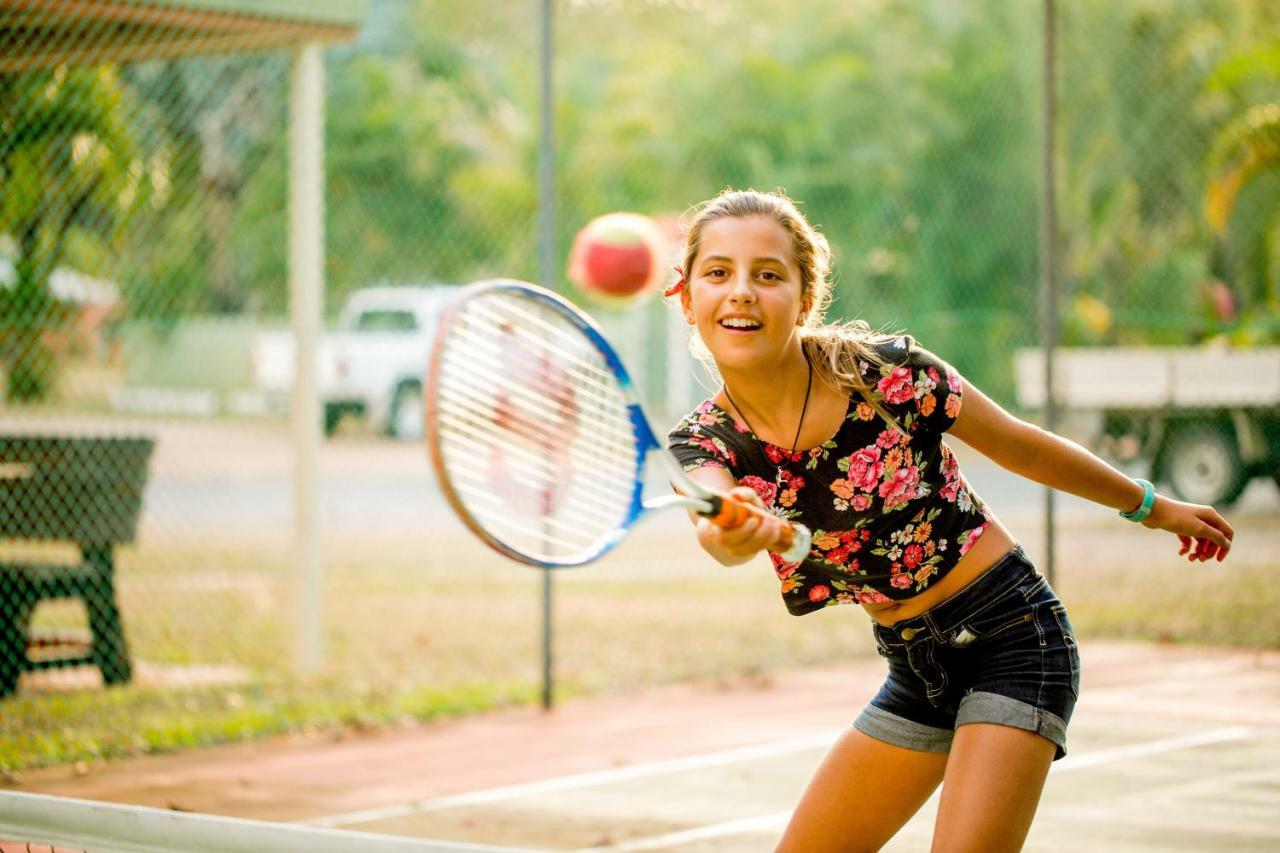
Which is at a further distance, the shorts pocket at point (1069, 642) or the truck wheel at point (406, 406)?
the truck wheel at point (406, 406)

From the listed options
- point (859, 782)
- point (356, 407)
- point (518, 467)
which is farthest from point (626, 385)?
point (356, 407)

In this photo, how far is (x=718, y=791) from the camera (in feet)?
17.9

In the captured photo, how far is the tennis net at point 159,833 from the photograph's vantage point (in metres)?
2.47

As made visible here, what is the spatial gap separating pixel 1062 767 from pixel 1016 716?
2.96m

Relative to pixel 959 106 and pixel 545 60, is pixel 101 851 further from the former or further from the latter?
pixel 959 106

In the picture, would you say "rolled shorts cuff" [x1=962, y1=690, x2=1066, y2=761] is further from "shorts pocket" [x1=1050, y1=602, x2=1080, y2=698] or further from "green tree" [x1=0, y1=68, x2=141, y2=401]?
"green tree" [x1=0, y1=68, x2=141, y2=401]

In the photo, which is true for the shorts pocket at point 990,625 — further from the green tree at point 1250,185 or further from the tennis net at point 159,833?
the green tree at point 1250,185

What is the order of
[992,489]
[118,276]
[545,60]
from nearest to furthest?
[545,60], [118,276], [992,489]

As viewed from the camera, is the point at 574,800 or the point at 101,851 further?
the point at 574,800

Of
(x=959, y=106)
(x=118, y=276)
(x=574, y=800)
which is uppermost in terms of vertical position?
(x=959, y=106)

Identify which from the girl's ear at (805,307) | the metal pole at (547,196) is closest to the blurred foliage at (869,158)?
the metal pole at (547,196)

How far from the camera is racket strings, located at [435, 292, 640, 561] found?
282 centimetres

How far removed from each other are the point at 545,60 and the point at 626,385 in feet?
14.1

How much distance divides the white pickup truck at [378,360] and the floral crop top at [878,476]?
1383 cm
